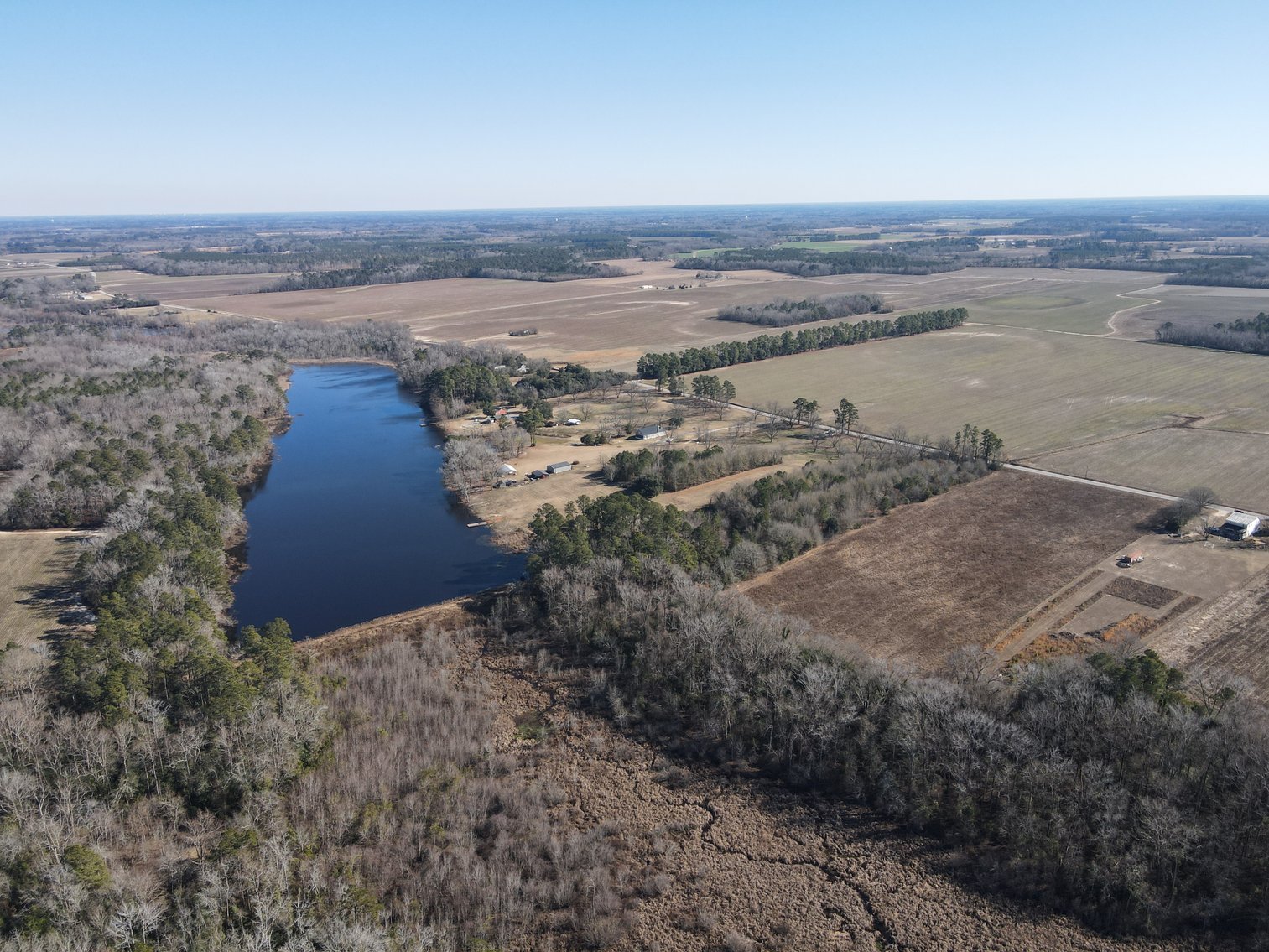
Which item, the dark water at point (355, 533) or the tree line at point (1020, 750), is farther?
the dark water at point (355, 533)

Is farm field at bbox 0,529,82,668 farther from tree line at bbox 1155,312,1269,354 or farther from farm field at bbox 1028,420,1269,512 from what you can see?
tree line at bbox 1155,312,1269,354

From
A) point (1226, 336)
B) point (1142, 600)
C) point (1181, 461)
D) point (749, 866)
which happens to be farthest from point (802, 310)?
point (749, 866)

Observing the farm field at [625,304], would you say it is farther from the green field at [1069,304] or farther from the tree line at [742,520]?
the tree line at [742,520]

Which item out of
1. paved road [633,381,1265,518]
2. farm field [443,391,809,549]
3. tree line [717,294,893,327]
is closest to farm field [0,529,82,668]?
farm field [443,391,809,549]

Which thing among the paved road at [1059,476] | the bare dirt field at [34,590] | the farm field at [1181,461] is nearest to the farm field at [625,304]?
the paved road at [1059,476]

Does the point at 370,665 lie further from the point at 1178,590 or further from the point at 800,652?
the point at 1178,590

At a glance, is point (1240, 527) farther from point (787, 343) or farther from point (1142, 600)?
point (787, 343)
